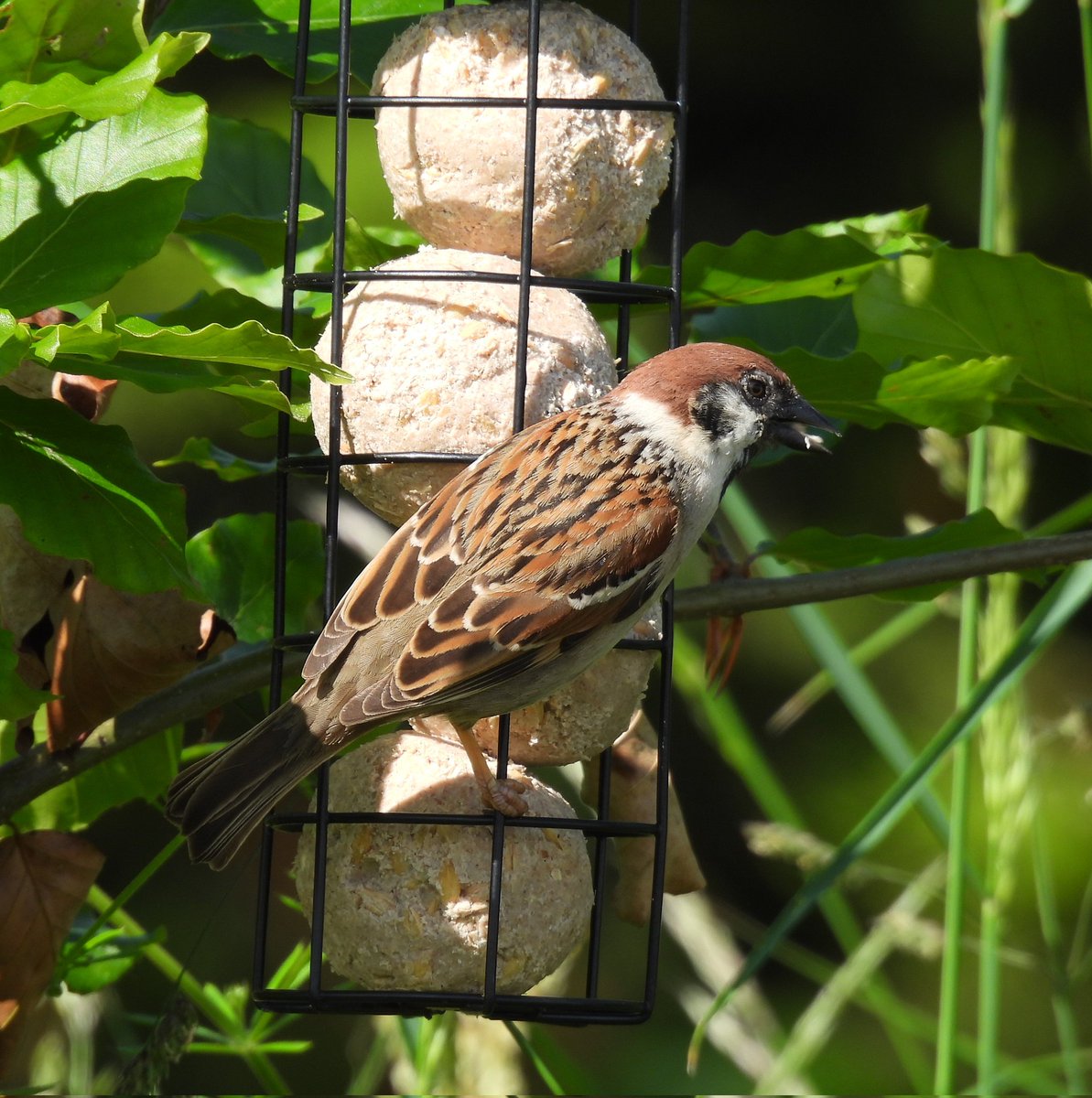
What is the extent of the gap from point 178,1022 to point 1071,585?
56.5 inches

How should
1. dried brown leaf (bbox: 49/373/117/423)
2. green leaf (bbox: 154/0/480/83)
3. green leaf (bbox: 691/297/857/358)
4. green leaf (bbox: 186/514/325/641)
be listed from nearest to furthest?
dried brown leaf (bbox: 49/373/117/423)
green leaf (bbox: 154/0/480/83)
green leaf (bbox: 186/514/325/641)
green leaf (bbox: 691/297/857/358)

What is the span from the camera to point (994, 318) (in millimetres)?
2566

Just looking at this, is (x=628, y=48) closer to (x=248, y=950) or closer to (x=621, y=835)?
(x=621, y=835)

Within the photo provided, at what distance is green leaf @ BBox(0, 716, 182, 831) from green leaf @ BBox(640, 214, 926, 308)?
1.06m

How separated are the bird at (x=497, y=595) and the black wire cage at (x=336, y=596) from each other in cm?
8

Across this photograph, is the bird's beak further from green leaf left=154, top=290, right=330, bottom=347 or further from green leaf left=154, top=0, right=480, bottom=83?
green leaf left=154, top=0, right=480, bottom=83

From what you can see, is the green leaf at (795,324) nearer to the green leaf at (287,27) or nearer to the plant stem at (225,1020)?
the green leaf at (287,27)

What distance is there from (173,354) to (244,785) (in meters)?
0.67

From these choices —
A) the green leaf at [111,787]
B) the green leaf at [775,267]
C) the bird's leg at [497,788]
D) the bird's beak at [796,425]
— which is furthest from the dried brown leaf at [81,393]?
the bird's beak at [796,425]

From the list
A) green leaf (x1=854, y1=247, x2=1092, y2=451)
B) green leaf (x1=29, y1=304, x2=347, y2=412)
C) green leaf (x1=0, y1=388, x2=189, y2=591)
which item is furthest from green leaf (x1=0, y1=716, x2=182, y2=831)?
green leaf (x1=854, y1=247, x2=1092, y2=451)

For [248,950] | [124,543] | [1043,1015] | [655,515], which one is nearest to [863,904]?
[1043,1015]

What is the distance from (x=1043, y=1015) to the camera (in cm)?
566

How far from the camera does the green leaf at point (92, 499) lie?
7.11 feet

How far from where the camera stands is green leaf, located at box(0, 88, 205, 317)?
6.83ft
